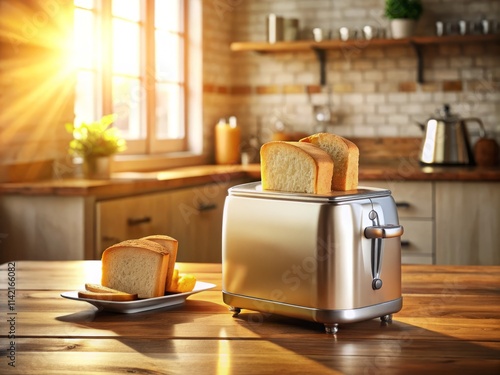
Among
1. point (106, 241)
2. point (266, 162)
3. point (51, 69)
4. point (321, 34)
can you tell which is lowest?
point (106, 241)

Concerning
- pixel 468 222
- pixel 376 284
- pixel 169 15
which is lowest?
pixel 468 222

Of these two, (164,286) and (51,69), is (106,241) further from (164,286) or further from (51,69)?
(164,286)

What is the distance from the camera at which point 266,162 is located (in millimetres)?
1379

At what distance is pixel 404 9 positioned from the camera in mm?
5121

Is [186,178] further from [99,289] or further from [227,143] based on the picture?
[99,289]

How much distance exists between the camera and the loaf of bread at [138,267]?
4.58 ft

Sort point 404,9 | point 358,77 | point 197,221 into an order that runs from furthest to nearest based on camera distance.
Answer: point 358,77, point 404,9, point 197,221

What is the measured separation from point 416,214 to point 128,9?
1.98 m

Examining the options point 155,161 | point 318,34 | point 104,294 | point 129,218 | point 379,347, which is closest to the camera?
point 379,347

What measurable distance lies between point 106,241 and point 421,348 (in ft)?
7.89

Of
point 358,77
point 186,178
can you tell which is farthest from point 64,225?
point 358,77

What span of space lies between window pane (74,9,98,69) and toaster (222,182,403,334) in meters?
2.93

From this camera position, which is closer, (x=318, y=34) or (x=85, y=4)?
(x=85, y=4)

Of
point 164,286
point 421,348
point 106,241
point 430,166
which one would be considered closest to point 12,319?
point 164,286
